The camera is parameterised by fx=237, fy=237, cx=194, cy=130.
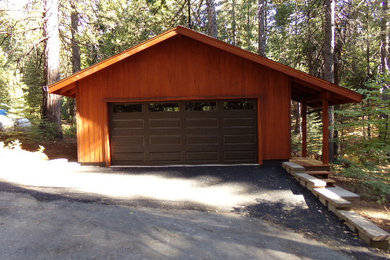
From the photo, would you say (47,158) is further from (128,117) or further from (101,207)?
(101,207)

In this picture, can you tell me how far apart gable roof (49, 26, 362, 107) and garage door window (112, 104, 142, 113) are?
1.42 m

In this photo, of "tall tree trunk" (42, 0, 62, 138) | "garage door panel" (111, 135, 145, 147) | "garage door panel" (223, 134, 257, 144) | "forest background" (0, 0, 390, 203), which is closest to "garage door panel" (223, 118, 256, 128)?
"garage door panel" (223, 134, 257, 144)

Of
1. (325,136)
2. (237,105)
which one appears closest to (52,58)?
(237,105)

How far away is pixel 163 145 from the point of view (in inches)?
327

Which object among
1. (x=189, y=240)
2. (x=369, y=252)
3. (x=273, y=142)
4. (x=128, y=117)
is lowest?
(x=369, y=252)

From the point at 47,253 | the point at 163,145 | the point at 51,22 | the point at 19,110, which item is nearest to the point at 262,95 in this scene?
the point at 163,145

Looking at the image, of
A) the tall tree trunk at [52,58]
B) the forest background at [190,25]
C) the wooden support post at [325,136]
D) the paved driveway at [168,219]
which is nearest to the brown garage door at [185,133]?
the paved driveway at [168,219]

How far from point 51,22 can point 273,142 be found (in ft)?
36.1

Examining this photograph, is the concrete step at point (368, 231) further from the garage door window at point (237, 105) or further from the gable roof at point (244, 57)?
the garage door window at point (237, 105)

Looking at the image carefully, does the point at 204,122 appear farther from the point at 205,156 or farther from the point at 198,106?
the point at 205,156

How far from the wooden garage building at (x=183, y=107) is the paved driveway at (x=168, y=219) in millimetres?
1514

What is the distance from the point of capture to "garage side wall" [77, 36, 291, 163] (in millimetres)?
8031

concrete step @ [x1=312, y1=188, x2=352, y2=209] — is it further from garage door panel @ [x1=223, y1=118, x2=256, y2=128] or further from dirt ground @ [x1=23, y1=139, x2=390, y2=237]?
garage door panel @ [x1=223, y1=118, x2=256, y2=128]

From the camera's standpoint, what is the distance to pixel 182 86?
26.9 feet
